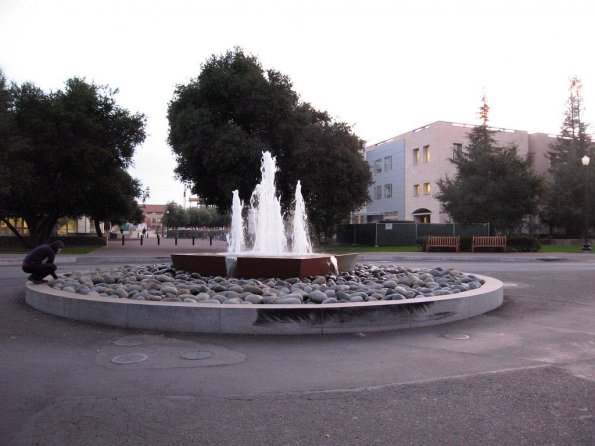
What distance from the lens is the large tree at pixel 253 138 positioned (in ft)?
95.9

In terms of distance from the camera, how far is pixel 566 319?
795cm

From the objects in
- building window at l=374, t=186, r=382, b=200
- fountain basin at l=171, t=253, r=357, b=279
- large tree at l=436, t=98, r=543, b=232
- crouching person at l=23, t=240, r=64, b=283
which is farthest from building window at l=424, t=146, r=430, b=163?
crouching person at l=23, t=240, r=64, b=283

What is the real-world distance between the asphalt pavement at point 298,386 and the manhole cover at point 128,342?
0.12ft

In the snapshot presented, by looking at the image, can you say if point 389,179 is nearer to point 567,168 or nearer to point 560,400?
point 567,168

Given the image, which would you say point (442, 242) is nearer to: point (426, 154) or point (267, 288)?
point (267, 288)

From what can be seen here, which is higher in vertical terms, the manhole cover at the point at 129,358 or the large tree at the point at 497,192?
the large tree at the point at 497,192

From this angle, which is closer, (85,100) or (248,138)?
(85,100)

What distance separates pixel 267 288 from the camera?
8.46 m

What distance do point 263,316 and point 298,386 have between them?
82.0 inches

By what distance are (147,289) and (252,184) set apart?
2172 centimetres

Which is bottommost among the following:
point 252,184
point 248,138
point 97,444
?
point 97,444

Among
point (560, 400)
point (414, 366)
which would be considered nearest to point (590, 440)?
point (560, 400)

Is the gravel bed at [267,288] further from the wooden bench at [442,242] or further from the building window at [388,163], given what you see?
the building window at [388,163]

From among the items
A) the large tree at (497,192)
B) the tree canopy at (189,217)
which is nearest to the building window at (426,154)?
the large tree at (497,192)
